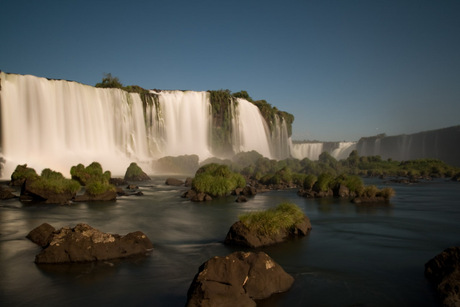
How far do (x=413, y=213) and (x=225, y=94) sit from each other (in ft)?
180

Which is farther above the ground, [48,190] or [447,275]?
[48,190]

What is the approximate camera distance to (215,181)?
27.2 metres

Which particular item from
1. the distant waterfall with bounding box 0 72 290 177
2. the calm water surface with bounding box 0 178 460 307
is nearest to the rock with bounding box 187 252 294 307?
the calm water surface with bounding box 0 178 460 307

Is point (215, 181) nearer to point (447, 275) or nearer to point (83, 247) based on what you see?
point (83, 247)

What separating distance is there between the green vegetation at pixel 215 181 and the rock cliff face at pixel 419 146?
234 ft

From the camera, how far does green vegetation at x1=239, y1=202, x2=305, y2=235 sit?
1232 centimetres

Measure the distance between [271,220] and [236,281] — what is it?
5.73 metres

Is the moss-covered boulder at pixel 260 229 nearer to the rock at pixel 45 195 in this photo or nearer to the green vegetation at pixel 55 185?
the rock at pixel 45 195

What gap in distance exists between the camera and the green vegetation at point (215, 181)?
26.8 meters

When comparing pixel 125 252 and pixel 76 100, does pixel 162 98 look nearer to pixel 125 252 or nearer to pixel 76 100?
pixel 76 100

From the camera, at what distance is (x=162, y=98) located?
62.0m

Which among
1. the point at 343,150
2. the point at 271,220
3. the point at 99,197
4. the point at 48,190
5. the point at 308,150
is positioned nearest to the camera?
the point at 271,220

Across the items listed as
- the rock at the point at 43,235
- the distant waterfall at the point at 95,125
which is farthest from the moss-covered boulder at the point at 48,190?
the distant waterfall at the point at 95,125

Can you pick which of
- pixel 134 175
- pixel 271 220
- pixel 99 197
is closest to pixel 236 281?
pixel 271 220
